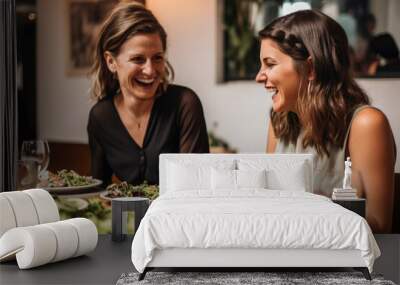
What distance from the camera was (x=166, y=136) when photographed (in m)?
6.22

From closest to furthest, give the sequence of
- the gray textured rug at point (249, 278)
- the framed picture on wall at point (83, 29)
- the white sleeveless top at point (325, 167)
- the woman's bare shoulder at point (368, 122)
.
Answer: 1. the gray textured rug at point (249, 278)
2. the woman's bare shoulder at point (368, 122)
3. the white sleeveless top at point (325, 167)
4. the framed picture on wall at point (83, 29)

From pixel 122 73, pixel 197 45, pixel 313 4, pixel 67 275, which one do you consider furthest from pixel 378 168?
pixel 67 275

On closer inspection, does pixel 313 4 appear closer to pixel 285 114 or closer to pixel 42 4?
pixel 285 114

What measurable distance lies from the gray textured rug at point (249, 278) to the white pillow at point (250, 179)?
1.09 m

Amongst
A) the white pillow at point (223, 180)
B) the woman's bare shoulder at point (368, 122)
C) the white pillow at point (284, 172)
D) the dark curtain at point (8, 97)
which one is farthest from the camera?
the dark curtain at point (8, 97)

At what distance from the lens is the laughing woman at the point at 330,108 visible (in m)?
5.93

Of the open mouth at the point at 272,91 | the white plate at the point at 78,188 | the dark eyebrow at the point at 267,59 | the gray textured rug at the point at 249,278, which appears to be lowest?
the gray textured rug at the point at 249,278

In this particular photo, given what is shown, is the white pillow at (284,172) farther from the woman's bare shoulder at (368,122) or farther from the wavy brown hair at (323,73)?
the woman's bare shoulder at (368,122)

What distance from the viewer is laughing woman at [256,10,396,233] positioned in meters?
5.93

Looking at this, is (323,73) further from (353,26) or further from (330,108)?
(353,26)

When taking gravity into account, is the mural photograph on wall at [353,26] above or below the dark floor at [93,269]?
above

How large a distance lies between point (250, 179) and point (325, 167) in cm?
79

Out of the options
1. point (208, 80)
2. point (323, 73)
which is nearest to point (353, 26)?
point (323, 73)

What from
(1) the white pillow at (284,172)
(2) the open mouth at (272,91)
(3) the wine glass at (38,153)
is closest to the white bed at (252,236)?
(1) the white pillow at (284,172)
